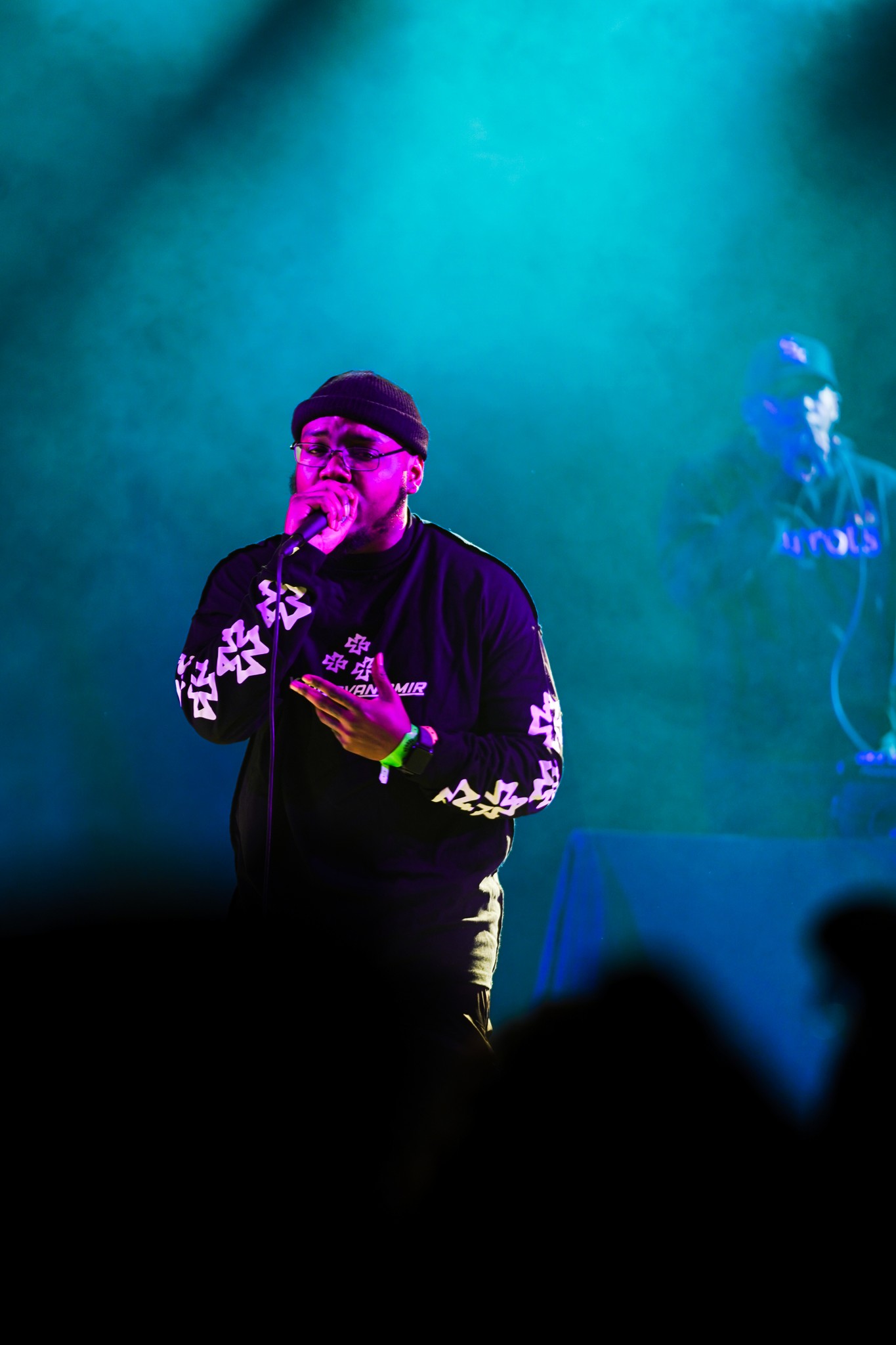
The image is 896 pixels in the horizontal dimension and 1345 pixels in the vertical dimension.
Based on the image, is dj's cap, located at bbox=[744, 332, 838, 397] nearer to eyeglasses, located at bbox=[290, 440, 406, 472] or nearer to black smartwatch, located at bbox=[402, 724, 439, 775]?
eyeglasses, located at bbox=[290, 440, 406, 472]

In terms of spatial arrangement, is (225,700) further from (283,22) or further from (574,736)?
(283,22)

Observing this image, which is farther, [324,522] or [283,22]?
[283,22]

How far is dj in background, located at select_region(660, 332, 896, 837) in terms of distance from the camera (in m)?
3.02

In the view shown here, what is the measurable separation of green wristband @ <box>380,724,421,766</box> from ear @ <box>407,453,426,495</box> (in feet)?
1.79

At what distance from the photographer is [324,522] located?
5.54 feet

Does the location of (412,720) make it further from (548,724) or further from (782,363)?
(782,363)

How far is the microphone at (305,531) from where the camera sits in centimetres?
166

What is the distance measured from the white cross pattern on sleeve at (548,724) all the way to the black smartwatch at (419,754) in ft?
0.77

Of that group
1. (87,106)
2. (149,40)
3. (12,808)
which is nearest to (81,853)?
(12,808)

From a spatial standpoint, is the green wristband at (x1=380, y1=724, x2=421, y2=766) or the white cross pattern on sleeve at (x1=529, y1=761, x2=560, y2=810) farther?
the white cross pattern on sleeve at (x1=529, y1=761, x2=560, y2=810)

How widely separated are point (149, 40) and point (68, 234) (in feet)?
1.85

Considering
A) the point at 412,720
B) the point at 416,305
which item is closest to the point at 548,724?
the point at 412,720

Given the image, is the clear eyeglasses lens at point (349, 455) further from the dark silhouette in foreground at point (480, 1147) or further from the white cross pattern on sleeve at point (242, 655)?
the dark silhouette in foreground at point (480, 1147)

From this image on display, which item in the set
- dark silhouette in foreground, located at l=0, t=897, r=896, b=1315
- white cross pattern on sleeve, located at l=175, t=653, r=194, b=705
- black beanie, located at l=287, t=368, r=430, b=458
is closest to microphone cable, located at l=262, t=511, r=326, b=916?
white cross pattern on sleeve, located at l=175, t=653, r=194, b=705
